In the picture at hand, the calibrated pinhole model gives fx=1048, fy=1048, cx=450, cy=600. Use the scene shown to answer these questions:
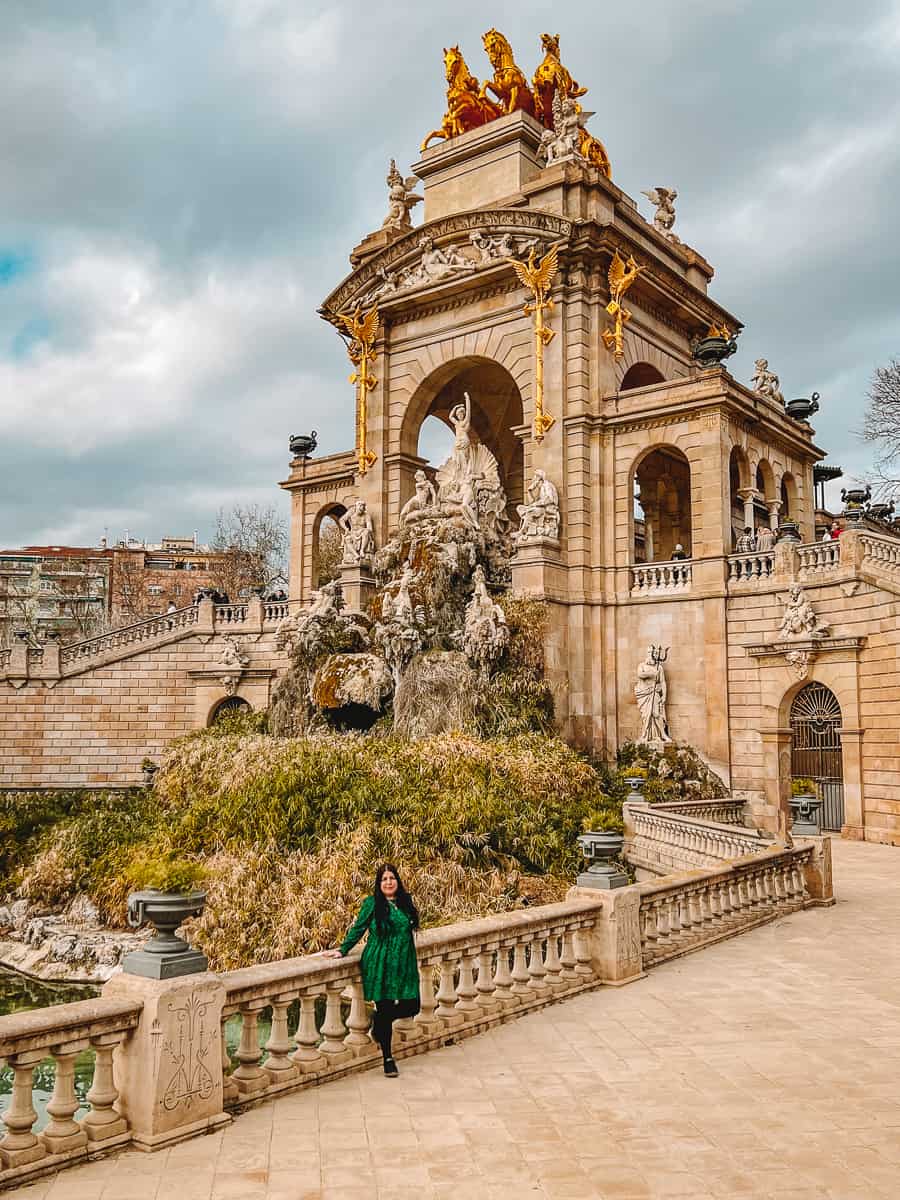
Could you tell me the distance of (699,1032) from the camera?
7855 mm

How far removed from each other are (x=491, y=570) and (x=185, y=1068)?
19144 millimetres

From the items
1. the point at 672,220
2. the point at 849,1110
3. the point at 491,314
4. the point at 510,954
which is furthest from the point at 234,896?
the point at 672,220

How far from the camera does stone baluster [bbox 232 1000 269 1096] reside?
632 cm

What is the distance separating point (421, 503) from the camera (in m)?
25.7

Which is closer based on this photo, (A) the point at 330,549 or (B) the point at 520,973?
(B) the point at 520,973

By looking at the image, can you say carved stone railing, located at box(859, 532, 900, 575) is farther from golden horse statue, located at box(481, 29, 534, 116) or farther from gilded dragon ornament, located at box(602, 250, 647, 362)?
golden horse statue, located at box(481, 29, 534, 116)

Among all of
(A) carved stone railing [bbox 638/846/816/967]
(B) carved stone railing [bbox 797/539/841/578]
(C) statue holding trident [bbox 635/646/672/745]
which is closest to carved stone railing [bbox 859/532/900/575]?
(B) carved stone railing [bbox 797/539/841/578]

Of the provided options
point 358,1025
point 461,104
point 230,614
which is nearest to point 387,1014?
point 358,1025

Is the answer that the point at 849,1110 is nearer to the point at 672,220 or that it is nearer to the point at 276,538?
the point at 672,220

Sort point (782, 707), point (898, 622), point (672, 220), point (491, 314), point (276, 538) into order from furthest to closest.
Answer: point (276, 538), point (672, 220), point (491, 314), point (782, 707), point (898, 622)

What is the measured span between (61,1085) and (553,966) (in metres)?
4.38

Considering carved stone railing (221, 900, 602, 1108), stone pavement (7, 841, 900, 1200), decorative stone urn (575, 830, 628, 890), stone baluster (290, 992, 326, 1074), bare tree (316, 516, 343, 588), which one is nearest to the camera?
stone pavement (7, 841, 900, 1200)

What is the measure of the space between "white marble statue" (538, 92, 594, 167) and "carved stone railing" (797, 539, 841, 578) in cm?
1140

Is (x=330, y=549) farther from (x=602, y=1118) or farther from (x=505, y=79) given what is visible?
(x=602, y=1118)
